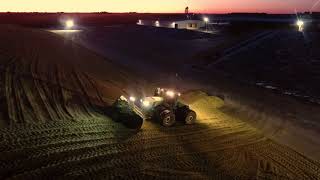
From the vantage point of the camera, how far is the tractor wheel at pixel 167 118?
1792cm

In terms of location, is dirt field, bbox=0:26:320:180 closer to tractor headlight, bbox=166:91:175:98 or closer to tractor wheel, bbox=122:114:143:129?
tractor wheel, bbox=122:114:143:129

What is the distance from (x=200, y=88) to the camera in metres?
28.7

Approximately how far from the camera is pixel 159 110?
59.9ft

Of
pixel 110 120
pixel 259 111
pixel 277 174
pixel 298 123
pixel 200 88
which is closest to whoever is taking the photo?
pixel 277 174

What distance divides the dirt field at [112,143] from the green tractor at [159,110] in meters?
0.44

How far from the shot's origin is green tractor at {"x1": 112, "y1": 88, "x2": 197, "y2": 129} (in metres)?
18.0

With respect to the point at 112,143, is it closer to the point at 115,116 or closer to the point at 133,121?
the point at 133,121

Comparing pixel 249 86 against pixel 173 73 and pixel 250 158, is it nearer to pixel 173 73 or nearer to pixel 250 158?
pixel 173 73

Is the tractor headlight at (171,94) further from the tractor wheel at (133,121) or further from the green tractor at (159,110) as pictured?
the tractor wheel at (133,121)

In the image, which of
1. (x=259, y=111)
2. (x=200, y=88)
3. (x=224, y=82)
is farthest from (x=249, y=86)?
(x=259, y=111)

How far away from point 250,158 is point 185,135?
340 centimetres

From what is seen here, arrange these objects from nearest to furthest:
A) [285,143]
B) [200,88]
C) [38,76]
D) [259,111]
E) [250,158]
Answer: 1. [250,158]
2. [285,143]
3. [259,111]
4. [38,76]
5. [200,88]

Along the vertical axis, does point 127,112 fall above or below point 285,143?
above

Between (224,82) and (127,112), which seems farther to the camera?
(224,82)
